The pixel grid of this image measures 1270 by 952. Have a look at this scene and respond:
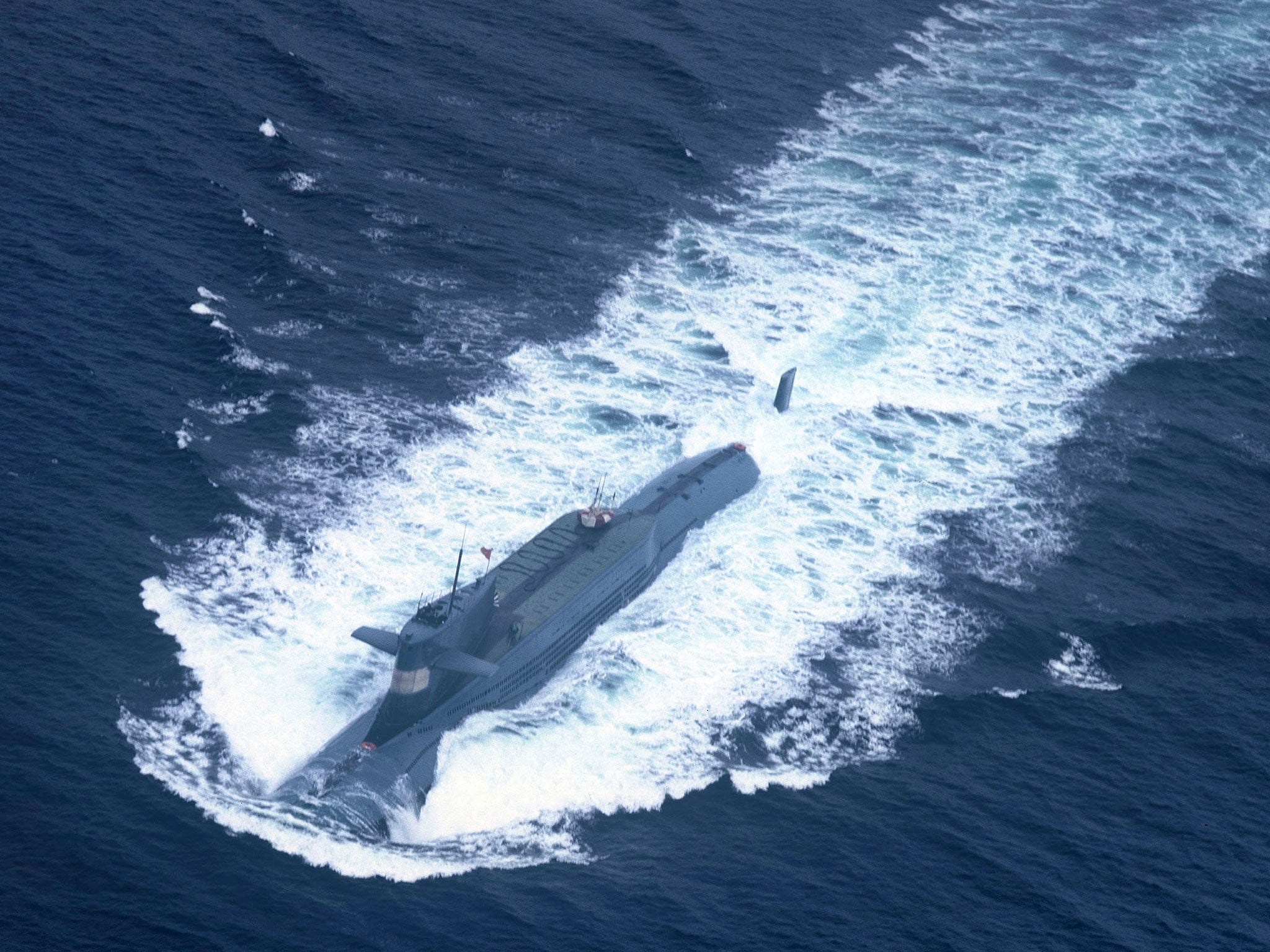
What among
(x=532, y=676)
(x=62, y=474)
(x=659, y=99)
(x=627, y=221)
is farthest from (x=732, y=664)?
(x=659, y=99)

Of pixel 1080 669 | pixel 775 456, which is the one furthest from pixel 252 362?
pixel 1080 669

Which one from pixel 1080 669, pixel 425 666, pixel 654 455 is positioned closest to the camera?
pixel 425 666

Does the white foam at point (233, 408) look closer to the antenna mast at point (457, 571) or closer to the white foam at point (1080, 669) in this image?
the antenna mast at point (457, 571)

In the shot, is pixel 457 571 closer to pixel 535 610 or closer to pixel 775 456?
pixel 535 610

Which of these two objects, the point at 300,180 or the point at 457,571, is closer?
the point at 457,571

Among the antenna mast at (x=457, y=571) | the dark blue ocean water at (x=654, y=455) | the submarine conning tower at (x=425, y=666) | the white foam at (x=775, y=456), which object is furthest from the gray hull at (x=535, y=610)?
the dark blue ocean water at (x=654, y=455)

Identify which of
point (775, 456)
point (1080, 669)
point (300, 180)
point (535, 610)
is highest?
point (300, 180)

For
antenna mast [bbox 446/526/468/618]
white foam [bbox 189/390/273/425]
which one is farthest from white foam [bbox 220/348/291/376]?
antenna mast [bbox 446/526/468/618]
